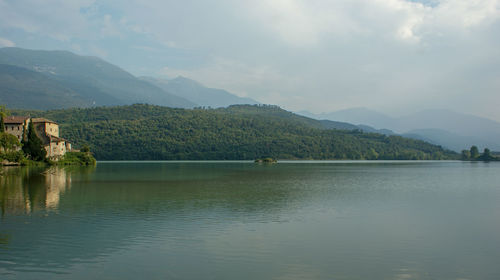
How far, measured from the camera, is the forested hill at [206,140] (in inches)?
5787

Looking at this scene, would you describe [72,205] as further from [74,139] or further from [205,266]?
[74,139]

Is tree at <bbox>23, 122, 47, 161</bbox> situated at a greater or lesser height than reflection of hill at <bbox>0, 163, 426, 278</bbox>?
greater

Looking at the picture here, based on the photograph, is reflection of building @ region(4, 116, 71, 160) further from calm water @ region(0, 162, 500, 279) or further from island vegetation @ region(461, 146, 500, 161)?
island vegetation @ region(461, 146, 500, 161)

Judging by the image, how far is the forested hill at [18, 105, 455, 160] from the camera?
147 m

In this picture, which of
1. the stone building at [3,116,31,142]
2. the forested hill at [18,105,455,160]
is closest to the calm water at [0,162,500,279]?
the stone building at [3,116,31,142]

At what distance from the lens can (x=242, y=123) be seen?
19225 cm

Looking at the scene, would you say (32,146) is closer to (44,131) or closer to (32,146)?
(32,146)

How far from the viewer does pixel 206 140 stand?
164m

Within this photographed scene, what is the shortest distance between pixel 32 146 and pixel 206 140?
3697 inches

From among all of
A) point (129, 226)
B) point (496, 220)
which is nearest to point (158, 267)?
point (129, 226)

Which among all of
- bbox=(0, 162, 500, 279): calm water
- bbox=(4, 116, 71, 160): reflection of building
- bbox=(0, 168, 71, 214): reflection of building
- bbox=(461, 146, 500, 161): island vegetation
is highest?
bbox=(4, 116, 71, 160): reflection of building

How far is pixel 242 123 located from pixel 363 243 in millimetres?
176969

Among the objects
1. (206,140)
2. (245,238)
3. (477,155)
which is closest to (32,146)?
(245,238)

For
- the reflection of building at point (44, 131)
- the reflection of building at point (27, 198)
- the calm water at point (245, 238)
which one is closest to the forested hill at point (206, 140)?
the reflection of building at point (44, 131)
